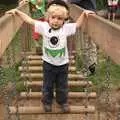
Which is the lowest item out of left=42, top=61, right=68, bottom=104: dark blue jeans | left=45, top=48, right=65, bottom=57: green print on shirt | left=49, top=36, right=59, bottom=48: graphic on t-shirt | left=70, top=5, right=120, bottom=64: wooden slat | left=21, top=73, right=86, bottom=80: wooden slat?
left=21, top=73, right=86, bottom=80: wooden slat

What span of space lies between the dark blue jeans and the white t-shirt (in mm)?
60

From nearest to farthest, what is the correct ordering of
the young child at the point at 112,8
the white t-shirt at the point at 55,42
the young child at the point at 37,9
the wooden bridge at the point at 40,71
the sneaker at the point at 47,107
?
the wooden bridge at the point at 40,71 < the white t-shirt at the point at 55,42 < the sneaker at the point at 47,107 < the young child at the point at 37,9 < the young child at the point at 112,8

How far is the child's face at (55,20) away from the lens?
157 inches

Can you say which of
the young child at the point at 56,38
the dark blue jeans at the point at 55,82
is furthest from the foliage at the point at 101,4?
the young child at the point at 56,38

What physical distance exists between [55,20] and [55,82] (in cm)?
59

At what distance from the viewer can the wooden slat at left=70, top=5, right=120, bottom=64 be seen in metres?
2.88

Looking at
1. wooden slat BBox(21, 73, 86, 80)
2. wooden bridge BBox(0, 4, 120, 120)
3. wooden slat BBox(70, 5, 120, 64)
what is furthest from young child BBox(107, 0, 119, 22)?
wooden slat BBox(70, 5, 120, 64)

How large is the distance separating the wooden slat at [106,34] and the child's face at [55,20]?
0.69 ft

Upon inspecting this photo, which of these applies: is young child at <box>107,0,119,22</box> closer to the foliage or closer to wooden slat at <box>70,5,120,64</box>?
the foliage

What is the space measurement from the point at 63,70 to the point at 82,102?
125 centimetres

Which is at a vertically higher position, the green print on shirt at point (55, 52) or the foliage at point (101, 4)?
the foliage at point (101, 4)

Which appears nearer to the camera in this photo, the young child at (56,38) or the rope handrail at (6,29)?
the rope handrail at (6,29)

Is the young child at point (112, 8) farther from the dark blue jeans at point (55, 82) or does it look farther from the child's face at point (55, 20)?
the child's face at point (55, 20)

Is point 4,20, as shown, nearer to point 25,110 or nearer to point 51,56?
point 51,56
